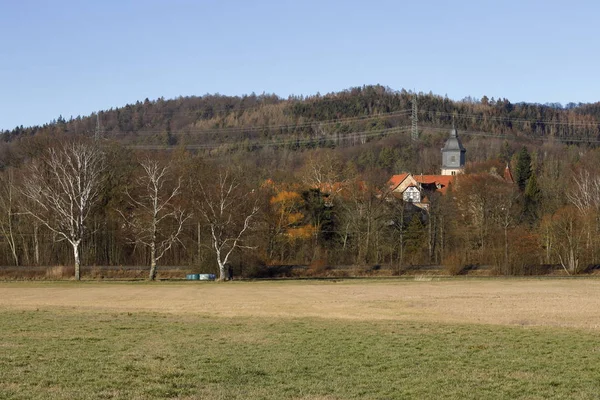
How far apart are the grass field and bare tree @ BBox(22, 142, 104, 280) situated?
1988 centimetres

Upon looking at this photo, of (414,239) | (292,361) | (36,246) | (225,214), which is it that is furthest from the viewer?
(414,239)

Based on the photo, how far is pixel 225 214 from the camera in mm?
65938

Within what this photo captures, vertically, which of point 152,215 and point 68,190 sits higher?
point 68,190

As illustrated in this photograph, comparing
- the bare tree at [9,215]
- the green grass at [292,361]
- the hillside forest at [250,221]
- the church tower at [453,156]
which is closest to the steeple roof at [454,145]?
the church tower at [453,156]

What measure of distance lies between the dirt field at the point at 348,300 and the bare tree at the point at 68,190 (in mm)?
7439

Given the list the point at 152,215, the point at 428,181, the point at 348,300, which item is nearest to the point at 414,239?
the point at 152,215

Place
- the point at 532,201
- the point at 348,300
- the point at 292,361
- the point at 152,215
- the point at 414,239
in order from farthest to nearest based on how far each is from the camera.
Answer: the point at 532,201 < the point at 414,239 < the point at 152,215 < the point at 348,300 < the point at 292,361

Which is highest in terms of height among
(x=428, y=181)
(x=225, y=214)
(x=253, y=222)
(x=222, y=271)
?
(x=428, y=181)

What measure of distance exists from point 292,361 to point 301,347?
9.02 feet

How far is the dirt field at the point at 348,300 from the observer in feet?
107

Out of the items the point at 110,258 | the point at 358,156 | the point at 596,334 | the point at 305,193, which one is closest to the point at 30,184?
the point at 110,258

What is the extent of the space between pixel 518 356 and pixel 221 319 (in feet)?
46.2

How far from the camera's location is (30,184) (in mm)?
71438

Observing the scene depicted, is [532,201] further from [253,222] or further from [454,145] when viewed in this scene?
[454,145]
